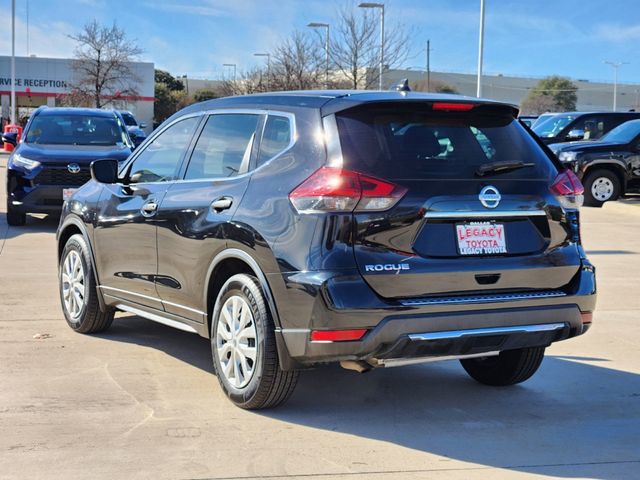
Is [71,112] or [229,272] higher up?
[71,112]

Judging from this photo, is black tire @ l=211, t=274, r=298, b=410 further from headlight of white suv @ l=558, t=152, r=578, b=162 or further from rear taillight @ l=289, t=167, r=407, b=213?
headlight of white suv @ l=558, t=152, r=578, b=162

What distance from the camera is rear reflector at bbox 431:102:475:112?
4863 mm

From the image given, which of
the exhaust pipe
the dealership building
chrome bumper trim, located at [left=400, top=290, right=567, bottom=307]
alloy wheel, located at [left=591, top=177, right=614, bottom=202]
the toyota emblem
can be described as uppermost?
the dealership building

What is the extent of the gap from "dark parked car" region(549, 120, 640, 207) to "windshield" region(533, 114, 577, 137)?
340cm

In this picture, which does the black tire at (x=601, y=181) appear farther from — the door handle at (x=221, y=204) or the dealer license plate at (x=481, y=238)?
the door handle at (x=221, y=204)

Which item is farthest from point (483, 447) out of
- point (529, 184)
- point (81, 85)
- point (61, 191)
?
point (81, 85)

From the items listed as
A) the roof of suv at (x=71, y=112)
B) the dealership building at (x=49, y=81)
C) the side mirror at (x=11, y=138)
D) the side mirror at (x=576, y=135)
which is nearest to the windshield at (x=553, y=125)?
the side mirror at (x=576, y=135)

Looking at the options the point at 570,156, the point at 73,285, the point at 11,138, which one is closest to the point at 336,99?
the point at 73,285

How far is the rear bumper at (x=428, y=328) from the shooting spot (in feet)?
14.4

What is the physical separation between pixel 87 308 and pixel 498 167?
3.45 meters

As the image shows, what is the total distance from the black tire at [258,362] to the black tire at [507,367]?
1526 millimetres

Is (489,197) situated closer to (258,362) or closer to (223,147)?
(258,362)

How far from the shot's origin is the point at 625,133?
62.2ft

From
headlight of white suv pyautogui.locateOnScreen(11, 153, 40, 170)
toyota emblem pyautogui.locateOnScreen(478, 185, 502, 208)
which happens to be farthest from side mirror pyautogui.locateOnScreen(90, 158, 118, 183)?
headlight of white suv pyautogui.locateOnScreen(11, 153, 40, 170)
